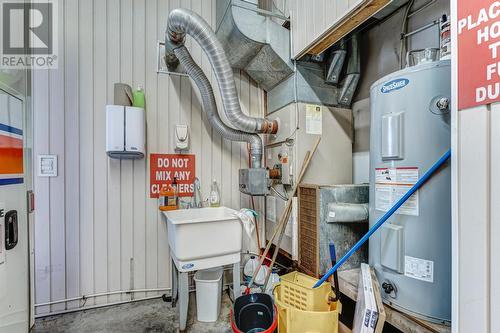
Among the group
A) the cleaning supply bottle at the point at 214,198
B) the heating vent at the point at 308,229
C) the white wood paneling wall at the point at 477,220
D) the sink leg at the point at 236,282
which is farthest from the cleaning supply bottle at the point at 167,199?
the white wood paneling wall at the point at 477,220

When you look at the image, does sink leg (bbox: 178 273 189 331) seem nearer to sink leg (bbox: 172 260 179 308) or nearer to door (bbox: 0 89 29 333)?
sink leg (bbox: 172 260 179 308)

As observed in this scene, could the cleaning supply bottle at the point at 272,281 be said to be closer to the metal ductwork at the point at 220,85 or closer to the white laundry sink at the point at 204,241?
the white laundry sink at the point at 204,241

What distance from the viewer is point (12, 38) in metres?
1.89

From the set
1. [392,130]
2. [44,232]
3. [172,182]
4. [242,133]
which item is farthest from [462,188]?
[44,232]

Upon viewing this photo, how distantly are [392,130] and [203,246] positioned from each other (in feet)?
4.69

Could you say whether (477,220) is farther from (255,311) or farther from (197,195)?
(197,195)

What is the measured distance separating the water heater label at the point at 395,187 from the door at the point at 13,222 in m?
1.75

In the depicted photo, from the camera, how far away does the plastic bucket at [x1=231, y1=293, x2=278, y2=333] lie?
1771 mm

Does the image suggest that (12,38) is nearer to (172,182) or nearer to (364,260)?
(172,182)

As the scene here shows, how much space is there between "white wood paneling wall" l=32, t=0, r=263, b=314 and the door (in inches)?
36.8

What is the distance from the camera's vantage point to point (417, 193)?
1.12m

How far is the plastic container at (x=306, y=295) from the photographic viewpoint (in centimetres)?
144

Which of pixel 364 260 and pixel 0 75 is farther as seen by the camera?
pixel 364 260

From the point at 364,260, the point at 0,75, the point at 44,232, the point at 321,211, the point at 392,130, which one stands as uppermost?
the point at 0,75
